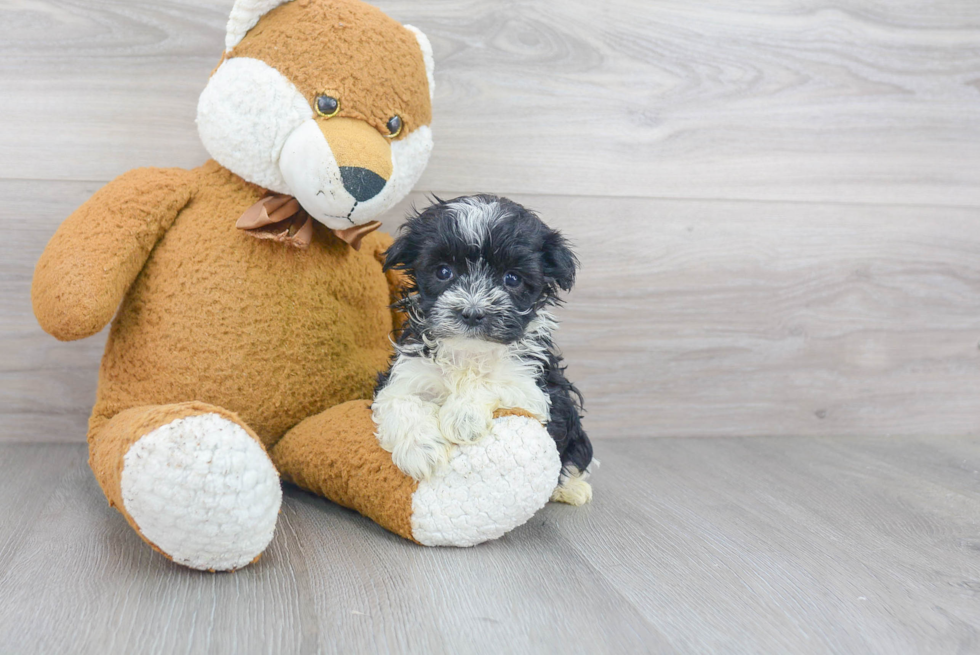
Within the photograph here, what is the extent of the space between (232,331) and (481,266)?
0.39 metres

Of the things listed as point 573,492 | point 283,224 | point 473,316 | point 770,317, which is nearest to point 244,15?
point 283,224

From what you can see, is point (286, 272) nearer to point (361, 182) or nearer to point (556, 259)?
point (361, 182)

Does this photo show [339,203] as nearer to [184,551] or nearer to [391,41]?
[391,41]

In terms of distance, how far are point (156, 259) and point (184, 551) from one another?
457mm

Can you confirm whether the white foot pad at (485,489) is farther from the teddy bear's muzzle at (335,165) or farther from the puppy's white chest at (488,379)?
the teddy bear's muzzle at (335,165)

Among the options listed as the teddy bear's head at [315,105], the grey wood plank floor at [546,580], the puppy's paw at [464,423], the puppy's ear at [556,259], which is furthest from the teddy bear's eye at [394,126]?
the grey wood plank floor at [546,580]

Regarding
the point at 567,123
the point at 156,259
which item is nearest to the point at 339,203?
the point at 156,259

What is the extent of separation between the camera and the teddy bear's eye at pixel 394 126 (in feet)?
3.49

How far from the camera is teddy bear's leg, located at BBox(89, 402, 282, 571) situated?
798 mm

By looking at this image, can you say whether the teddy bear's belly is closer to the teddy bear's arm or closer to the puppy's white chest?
the teddy bear's arm

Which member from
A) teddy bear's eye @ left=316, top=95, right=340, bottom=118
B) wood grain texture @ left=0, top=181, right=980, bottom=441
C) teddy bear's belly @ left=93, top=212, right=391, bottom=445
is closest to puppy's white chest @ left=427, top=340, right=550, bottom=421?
teddy bear's belly @ left=93, top=212, right=391, bottom=445

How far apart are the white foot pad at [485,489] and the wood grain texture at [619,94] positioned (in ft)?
2.05

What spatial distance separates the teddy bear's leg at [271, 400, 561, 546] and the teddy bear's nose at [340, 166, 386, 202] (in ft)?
1.06

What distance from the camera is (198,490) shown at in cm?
80
